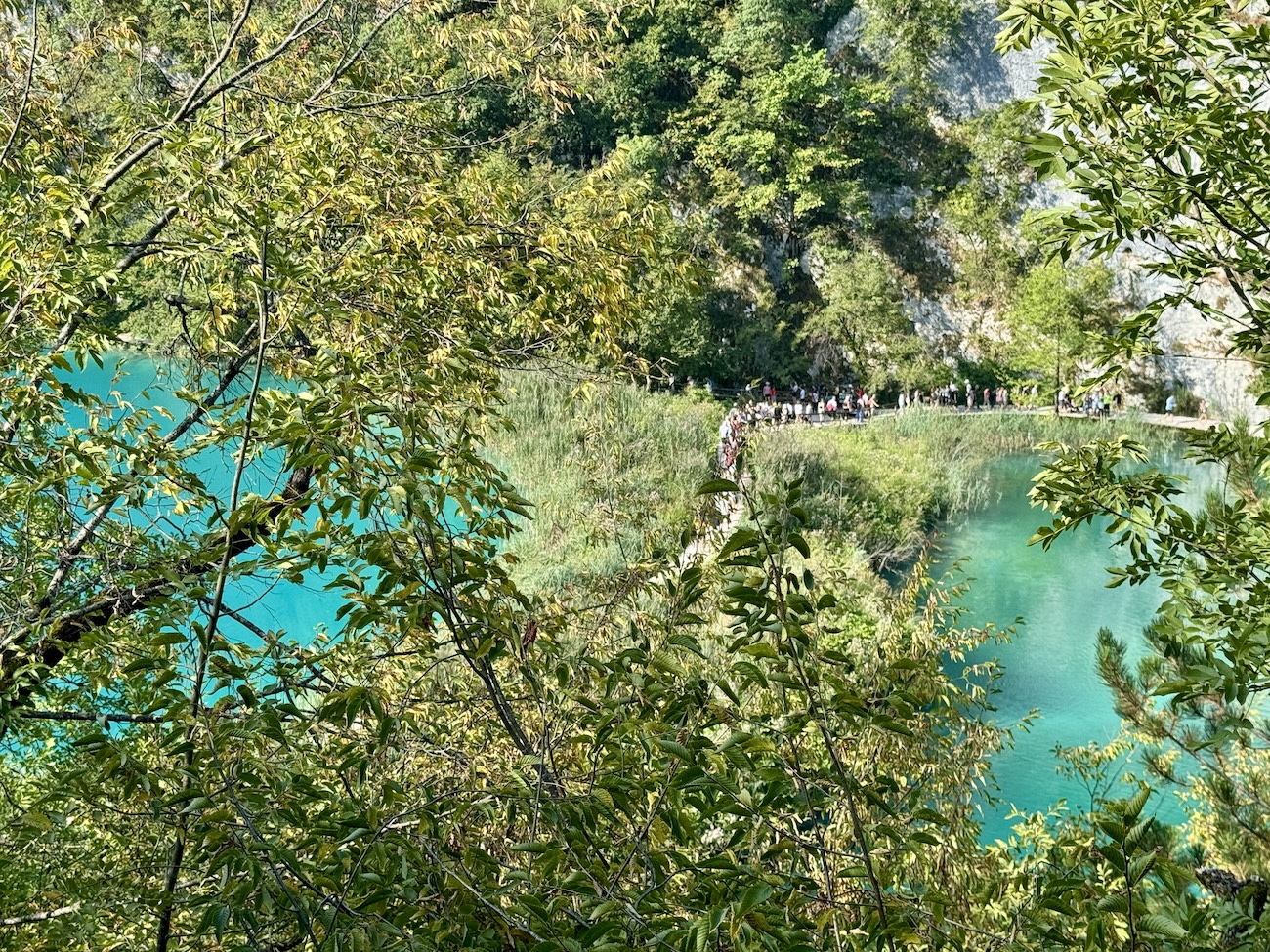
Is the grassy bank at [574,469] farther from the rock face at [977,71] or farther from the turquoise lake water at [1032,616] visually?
the rock face at [977,71]

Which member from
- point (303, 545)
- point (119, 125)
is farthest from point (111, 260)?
point (303, 545)

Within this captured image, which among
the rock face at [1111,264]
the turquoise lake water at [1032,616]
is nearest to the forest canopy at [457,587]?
the turquoise lake water at [1032,616]

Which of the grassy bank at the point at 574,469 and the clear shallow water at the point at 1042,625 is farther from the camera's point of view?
the grassy bank at the point at 574,469

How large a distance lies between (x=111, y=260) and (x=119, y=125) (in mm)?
1578

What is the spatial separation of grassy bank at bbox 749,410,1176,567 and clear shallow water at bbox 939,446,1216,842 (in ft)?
2.50

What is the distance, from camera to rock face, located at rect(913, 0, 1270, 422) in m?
28.2

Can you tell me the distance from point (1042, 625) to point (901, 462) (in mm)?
5748

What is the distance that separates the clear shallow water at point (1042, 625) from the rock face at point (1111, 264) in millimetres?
7007

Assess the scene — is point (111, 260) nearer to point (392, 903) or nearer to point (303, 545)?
point (303, 545)

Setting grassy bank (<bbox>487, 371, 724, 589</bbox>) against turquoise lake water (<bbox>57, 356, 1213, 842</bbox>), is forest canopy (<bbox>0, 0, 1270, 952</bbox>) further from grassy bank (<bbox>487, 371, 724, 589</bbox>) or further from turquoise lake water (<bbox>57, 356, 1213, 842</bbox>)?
grassy bank (<bbox>487, 371, 724, 589</bbox>)

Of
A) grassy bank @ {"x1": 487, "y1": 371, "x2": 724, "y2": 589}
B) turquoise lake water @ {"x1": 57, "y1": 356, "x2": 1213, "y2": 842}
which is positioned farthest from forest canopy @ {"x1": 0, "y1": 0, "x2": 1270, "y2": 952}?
grassy bank @ {"x1": 487, "y1": 371, "x2": 724, "y2": 589}

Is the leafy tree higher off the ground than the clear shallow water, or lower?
higher

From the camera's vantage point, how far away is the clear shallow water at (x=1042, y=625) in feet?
35.4

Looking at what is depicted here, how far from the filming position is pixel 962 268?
108 feet
